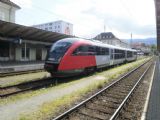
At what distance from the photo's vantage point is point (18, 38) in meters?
25.9

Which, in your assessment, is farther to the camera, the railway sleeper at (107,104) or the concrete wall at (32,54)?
the concrete wall at (32,54)

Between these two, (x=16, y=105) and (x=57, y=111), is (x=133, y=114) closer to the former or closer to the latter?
(x=57, y=111)

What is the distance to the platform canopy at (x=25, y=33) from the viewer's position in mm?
23178

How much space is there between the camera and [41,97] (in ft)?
37.8

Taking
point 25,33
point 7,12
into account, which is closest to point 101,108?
point 25,33

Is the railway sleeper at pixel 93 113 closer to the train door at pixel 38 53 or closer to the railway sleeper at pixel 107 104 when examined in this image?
the railway sleeper at pixel 107 104

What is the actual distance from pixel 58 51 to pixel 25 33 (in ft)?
34.1

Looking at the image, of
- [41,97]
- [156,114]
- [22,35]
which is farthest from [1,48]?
[156,114]

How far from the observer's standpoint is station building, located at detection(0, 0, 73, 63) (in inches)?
973

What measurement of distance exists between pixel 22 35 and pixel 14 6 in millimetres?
11042

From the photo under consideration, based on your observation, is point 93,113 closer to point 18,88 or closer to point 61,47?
point 18,88

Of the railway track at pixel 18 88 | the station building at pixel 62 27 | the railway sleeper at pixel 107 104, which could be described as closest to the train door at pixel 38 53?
the railway track at pixel 18 88

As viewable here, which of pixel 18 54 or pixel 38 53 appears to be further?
pixel 38 53

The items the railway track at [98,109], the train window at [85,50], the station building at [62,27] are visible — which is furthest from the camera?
the station building at [62,27]
